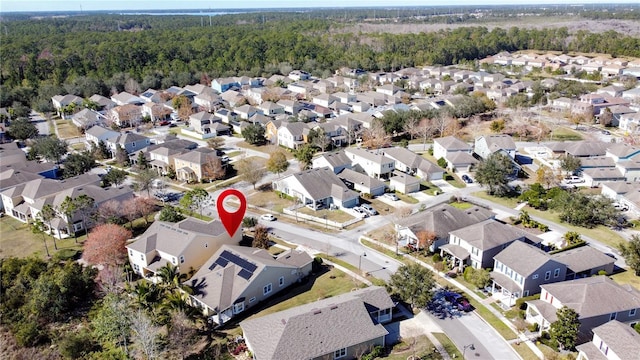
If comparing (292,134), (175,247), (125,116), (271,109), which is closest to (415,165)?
(292,134)

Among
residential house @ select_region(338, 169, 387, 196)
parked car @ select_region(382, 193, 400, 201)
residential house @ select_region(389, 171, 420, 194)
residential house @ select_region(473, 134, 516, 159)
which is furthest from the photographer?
residential house @ select_region(473, 134, 516, 159)

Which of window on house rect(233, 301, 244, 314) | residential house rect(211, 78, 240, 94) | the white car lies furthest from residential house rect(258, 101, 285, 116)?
window on house rect(233, 301, 244, 314)

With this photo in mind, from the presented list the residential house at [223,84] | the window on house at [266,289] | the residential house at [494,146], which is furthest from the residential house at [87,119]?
the residential house at [494,146]

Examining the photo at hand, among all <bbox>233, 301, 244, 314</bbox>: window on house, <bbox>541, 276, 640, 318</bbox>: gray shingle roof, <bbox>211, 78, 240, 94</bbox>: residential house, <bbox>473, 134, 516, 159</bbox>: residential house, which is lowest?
<bbox>233, 301, 244, 314</bbox>: window on house

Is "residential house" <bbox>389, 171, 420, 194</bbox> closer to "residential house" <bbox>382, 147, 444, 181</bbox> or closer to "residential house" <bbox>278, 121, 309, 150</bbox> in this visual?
"residential house" <bbox>382, 147, 444, 181</bbox>

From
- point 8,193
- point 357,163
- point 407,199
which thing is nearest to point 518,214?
point 407,199

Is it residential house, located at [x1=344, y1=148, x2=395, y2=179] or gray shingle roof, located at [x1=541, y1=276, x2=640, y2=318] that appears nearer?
gray shingle roof, located at [x1=541, y1=276, x2=640, y2=318]

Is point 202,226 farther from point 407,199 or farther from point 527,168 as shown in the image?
point 527,168
